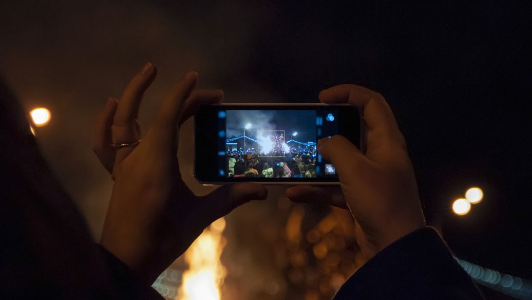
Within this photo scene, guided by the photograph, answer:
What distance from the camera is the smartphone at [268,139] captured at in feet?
3.18

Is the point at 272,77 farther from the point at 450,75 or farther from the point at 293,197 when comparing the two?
the point at 293,197

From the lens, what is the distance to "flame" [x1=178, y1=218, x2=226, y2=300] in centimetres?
322

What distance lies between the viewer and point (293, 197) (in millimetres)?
931

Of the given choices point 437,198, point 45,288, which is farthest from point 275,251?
point 45,288

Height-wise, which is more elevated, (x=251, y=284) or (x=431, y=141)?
(x=431, y=141)

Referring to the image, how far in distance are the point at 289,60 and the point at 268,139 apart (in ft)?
5.22

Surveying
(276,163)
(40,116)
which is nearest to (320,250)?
(40,116)

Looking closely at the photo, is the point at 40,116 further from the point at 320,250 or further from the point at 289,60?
the point at 320,250

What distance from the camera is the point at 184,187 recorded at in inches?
34.7

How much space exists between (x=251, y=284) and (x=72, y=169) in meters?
2.08

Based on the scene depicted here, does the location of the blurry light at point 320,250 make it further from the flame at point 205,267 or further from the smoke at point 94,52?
the smoke at point 94,52

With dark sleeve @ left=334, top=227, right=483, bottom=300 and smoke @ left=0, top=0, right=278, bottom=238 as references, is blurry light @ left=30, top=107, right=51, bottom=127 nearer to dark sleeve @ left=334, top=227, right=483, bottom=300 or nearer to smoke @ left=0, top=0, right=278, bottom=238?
smoke @ left=0, top=0, right=278, bottom=238

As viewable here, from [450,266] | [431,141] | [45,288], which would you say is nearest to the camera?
[45,288]

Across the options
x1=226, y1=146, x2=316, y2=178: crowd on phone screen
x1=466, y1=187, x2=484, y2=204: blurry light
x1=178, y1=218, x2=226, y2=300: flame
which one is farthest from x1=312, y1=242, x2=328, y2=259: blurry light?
x1=226, y1=146, x2=316, y2=178: crowd on phone screen
